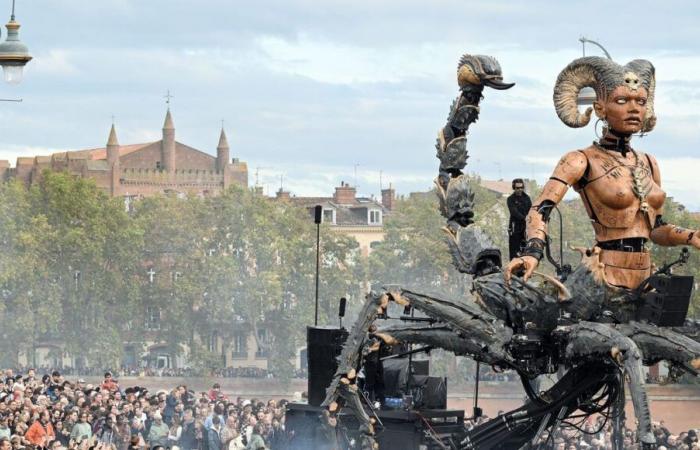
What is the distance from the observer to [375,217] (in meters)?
126

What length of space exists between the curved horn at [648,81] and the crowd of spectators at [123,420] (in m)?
8.19

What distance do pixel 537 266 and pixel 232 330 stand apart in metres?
89.6

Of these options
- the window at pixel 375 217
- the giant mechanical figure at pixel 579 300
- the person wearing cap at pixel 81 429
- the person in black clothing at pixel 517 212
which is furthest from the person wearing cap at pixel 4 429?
the window at pixel 375 217

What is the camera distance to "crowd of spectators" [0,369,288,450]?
2681 cm

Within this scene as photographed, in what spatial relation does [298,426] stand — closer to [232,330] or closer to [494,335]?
[494,335]

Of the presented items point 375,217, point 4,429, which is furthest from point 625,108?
point 375,217

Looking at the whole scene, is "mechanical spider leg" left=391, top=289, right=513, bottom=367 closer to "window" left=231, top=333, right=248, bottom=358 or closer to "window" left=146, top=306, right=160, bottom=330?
"window" left=146, top=306, right=160, bottom=330

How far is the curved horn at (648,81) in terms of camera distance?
17.5 meters

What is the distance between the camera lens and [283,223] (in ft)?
335

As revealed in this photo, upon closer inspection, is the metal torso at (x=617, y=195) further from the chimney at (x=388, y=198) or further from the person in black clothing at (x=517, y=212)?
the chimney at (x=388, y=198)

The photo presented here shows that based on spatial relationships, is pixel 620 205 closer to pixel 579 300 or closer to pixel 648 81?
pixel 579 300

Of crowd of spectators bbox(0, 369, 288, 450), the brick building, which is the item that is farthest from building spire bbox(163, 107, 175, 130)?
crowd of spectators bbox(0, 369, 288, 450)

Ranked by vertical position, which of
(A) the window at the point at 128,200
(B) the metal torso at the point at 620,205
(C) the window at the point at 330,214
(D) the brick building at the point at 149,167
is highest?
(D) the brick building at the point at 149,167

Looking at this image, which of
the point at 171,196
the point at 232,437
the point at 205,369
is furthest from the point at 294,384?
the point at 232,437
